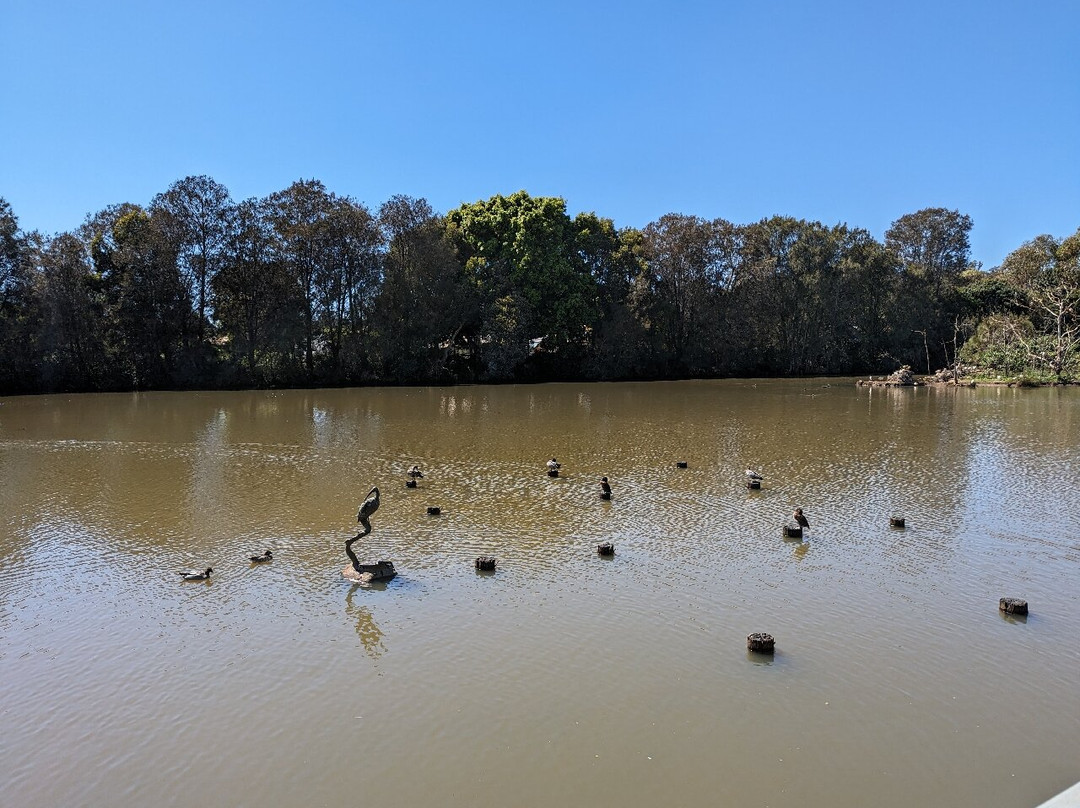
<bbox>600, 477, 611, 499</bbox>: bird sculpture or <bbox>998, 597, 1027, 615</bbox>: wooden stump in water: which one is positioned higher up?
<bbox>600, 477, 611, 499</bbox>: bird sculpture

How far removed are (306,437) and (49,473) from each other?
7856 millimetres

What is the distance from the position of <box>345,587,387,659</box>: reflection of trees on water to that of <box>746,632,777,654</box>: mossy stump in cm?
A: 402

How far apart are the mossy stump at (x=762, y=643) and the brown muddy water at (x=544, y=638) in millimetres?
189

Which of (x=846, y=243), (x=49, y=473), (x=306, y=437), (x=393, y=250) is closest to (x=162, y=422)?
(x=306, y=437)

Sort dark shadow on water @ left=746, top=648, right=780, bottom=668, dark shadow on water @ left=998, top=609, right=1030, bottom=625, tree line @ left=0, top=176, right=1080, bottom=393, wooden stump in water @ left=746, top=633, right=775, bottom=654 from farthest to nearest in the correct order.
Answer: tree line @ left=0, top=176, right=1080, bottom=393 < dark shadow on water @ left=998, top=609, right=1030, bottom=625 < wooden stump in water @ left=746, top=633, right=775, bottom=654 < dark shadow on water @ left=746, top=648, right=780, bottom=668

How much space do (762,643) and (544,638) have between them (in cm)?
239

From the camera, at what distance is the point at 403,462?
20.0m

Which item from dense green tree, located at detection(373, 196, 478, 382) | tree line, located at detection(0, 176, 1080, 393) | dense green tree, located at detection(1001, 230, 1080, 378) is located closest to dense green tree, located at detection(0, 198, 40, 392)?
tree line, located at detection(0, 176, 1080, 393)

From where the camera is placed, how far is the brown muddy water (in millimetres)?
6039

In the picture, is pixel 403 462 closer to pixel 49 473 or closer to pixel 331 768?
pixel 49 473

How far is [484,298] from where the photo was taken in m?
53.2

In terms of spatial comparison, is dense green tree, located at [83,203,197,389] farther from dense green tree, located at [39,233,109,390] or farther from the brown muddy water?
the brown muddy water

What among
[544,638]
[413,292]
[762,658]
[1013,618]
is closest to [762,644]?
[762,658]

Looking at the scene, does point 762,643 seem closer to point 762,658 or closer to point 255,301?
point 762,658
